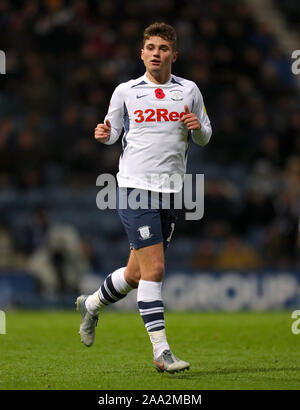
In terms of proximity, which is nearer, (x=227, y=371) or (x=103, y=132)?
(x=227, y=371)

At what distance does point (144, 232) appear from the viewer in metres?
6.42

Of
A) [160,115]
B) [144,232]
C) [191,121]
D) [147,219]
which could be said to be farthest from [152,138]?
[144,232]

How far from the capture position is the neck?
667 cm

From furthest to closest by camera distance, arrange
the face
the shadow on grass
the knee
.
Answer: the knee → the face → the shadow on grass

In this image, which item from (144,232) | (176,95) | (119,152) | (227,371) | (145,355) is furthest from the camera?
(119,152)

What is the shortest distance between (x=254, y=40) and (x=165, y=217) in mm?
12796

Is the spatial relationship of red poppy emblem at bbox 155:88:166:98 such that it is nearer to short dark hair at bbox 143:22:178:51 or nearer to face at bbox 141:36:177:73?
face at bbox 141:36:177:73

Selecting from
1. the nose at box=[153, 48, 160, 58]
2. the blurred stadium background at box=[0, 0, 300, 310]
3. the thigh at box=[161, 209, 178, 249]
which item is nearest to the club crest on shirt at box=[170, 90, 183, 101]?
the nose at box=[153, 48, 160, 58]

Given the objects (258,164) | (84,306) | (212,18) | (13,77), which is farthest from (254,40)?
(84,306)

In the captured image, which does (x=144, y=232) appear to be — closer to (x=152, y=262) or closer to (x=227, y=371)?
(x=152, y=262)

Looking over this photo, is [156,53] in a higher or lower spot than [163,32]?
lower

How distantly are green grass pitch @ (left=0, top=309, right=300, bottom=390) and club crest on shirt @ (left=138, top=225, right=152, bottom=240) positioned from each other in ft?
3.20

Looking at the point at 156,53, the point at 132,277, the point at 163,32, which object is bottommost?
the point at 132,277

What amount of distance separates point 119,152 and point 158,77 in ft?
29.6
